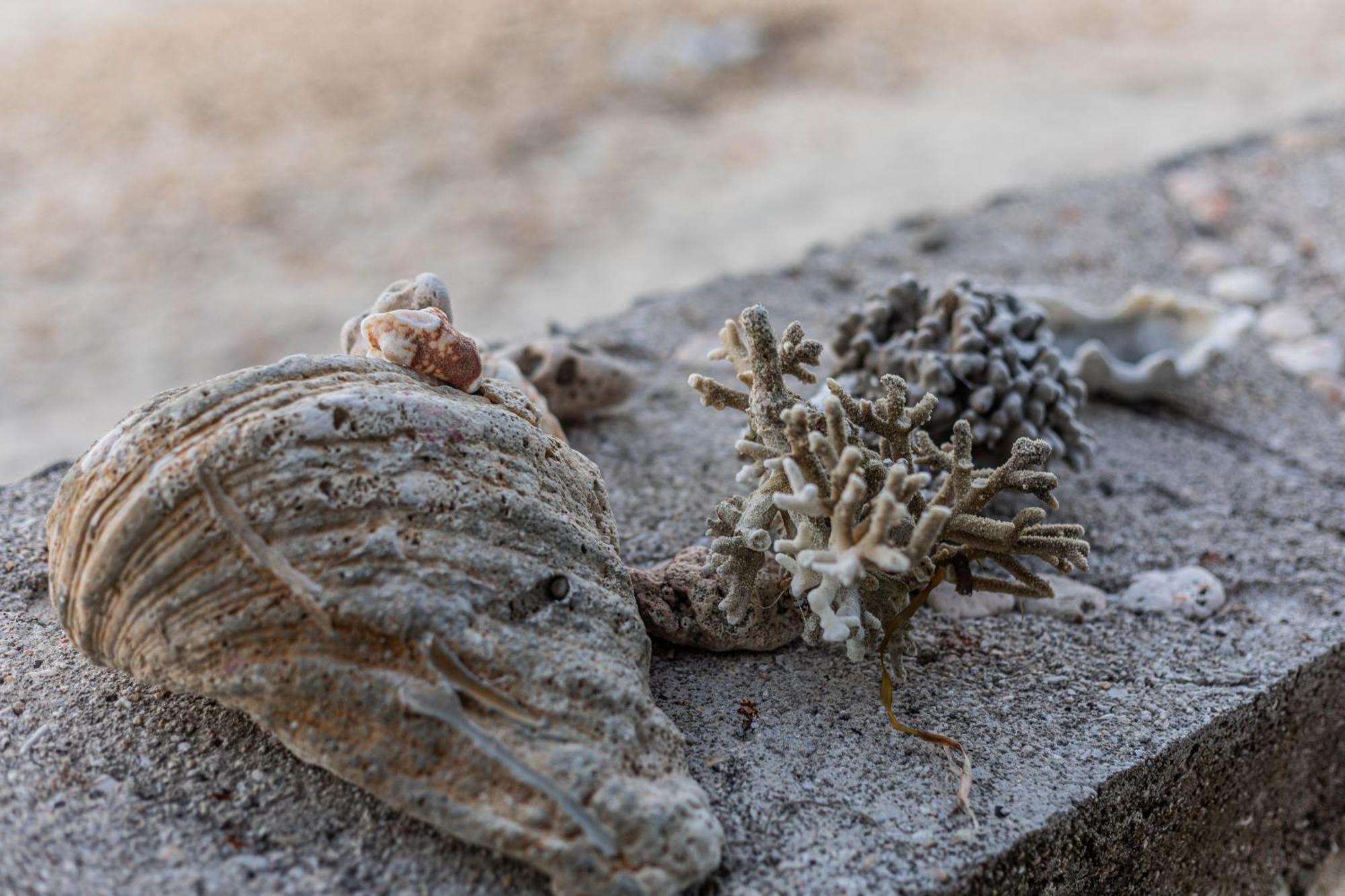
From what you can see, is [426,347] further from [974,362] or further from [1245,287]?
[1245,287]

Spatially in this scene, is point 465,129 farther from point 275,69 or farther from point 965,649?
point 965,649

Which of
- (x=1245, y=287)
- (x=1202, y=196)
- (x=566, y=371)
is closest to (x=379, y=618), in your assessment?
(x=566, y=371)

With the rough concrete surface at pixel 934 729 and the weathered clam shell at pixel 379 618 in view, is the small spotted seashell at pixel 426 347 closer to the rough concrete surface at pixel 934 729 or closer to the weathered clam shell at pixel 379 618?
the weathered clam shell at pixel 379 618

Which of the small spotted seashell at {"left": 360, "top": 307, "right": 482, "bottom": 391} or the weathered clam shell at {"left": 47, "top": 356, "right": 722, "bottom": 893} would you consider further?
the small spotted seashell at {"left": 360, "top": 307, "right": 482, "bottom": 391}

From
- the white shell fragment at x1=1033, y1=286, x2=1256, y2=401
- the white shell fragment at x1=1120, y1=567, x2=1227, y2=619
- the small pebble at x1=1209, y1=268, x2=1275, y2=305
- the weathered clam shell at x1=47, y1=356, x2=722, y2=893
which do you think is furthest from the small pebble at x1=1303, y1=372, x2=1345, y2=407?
the weathered clam shell at x1=47, y1=356, x2=722, y2=893

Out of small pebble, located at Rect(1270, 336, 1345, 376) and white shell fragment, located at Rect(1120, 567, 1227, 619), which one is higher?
white shell fragment, located at Rect(1120, 567, 1227, 619)

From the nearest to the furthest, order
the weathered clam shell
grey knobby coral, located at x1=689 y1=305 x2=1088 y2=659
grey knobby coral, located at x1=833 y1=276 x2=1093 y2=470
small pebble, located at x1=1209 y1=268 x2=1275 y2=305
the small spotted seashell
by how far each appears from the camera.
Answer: the weathered clam shell → grey knobby coral, located at x1=689 y1=305 x2=1088 y2=659 → the small spotted seashell → grey knobby coral, located at x1=833 y1=276 x2=1093 y2=470 → small pebble, located at x1=1209 y1=268 x2=1275 y2=305

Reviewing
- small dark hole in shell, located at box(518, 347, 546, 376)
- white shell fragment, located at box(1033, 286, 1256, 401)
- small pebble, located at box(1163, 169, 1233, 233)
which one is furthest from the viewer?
small pebble, located at box(1163, 169, 1233, 233)

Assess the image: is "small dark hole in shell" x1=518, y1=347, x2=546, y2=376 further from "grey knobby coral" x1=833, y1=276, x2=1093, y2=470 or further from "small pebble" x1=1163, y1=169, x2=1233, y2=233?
"small pebble" x1=1163, y1=169, x2=1233, y2=233
